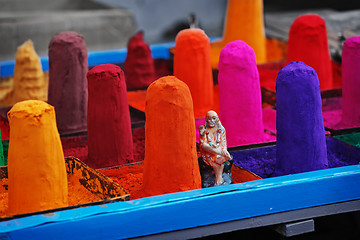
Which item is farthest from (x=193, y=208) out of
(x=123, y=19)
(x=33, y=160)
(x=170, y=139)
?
(x=123, y=19)

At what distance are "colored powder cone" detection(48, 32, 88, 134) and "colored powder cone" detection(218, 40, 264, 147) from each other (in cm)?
51

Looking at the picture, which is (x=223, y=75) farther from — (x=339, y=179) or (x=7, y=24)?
(x=7, y=24)

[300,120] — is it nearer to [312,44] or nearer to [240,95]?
[240,95]

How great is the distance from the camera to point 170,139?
55.7 inches

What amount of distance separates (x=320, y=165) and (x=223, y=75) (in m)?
0.43

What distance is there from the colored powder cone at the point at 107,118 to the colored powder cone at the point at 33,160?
12.0 inches

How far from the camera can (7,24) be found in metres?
3.51

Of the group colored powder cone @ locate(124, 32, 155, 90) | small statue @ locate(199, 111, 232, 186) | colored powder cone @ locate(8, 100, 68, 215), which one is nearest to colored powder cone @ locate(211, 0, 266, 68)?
colored powder cone @ locate(124, 32, 155, 90)

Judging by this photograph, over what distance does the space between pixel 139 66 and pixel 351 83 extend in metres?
0.93

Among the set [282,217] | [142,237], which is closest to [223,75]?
[282,217]

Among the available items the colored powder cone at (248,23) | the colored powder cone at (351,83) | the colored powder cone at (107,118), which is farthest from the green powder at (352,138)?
the colored powder cone at (248,23)

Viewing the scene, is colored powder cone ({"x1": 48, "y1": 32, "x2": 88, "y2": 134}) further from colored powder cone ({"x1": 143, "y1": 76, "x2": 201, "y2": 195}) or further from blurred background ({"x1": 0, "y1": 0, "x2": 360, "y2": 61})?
blurred background ({"x1": 0, "y1": 0, "x2": 360, "y2": 61})

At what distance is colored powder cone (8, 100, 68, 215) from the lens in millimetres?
1300

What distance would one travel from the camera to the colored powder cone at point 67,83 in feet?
6.50
